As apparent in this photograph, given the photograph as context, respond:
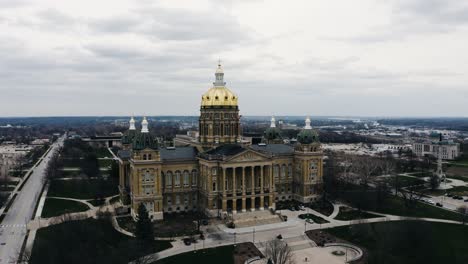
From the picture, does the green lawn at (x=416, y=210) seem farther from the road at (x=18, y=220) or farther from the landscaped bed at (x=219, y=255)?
the road at (x=18, y=220)

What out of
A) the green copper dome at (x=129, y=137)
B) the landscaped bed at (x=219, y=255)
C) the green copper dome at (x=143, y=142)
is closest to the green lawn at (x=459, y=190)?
the landscaped bed at (x=219, y=255)

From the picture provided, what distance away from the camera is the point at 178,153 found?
8419 centimetres

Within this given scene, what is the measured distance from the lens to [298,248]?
63.2 metres

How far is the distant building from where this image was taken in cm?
16850

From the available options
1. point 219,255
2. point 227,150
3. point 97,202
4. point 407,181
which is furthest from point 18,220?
point 407,181

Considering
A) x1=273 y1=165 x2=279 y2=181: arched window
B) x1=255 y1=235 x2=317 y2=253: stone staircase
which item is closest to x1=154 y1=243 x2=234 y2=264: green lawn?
x1=255 y1=235 x2=317 y2=253: stone staircase

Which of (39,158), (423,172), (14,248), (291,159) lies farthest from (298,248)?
(39,158)

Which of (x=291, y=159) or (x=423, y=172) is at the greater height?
(x=291, y=159)

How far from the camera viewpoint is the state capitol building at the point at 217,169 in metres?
77.2

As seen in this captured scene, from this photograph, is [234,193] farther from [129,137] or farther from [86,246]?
[86,246]

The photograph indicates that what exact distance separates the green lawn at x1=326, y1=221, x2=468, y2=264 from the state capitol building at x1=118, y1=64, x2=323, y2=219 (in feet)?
74.4

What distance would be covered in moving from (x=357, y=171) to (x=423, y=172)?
22.6 meters

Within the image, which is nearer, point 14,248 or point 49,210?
point 14,248

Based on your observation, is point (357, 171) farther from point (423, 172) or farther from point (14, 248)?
point (14, 248)
